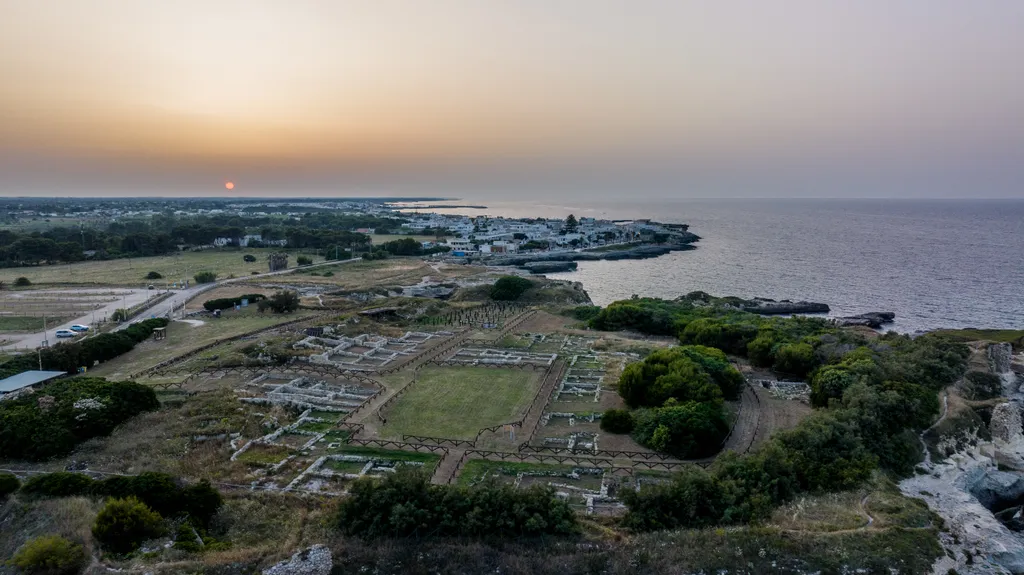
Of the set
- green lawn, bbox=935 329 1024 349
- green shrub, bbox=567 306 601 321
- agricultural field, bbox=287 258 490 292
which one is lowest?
green lawn, bbox=935 329 1024 349

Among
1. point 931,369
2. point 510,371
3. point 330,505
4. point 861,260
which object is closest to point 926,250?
point 861,260

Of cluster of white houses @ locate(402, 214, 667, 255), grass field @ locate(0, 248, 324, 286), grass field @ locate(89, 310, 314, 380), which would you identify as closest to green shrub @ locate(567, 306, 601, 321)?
grass field @ locate(89, 310, 314, 380)

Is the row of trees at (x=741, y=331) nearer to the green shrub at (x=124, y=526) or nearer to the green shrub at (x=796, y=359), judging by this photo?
the green shrub at (x=796, y=359)

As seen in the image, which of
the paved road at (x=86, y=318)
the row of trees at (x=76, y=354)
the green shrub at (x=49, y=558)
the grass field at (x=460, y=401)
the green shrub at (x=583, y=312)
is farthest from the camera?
the green shrub at (x=583, y=312)

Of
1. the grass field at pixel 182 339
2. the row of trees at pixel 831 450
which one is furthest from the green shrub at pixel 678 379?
the grass field at pixel 182 339

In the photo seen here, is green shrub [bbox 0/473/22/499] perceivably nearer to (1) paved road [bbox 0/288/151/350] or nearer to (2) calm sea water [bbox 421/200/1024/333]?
(1) paved road [bbox 0/288/151/350]

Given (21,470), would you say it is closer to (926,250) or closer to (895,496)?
(895,496)
